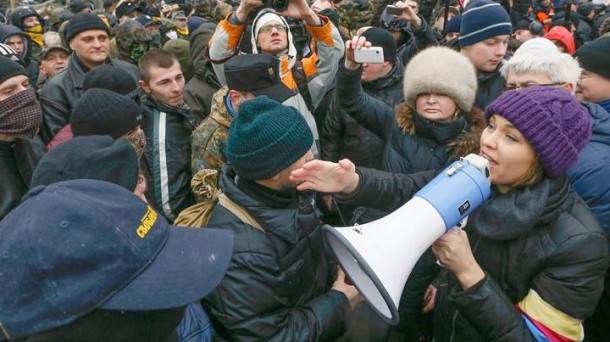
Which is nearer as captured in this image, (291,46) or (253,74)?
(253,74)

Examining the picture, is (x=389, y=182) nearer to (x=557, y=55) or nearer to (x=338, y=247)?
(x=338, y=247)

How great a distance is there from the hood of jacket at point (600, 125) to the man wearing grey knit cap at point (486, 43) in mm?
964

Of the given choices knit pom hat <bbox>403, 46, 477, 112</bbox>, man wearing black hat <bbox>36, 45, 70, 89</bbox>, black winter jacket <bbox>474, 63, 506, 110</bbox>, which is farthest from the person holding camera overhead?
man wearing black hat <bbox>36, 45, 70, 89</bbox>

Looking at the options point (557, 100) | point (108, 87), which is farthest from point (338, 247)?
point (108, 87)

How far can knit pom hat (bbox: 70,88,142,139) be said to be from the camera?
2707 mm

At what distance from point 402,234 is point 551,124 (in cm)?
72

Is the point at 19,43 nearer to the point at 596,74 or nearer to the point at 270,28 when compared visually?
the point at 270,28

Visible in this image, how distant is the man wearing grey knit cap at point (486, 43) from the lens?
145 inches

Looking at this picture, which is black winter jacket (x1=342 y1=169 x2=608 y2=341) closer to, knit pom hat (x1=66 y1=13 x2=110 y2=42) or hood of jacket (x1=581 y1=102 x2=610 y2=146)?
hood of jacket (x1=581 y1=102 x2=610 y2=146)

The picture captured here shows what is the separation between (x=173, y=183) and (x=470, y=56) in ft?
8.01

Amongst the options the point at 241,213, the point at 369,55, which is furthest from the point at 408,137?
the point at 241,213

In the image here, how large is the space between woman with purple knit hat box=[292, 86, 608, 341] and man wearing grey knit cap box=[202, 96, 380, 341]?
14 cm

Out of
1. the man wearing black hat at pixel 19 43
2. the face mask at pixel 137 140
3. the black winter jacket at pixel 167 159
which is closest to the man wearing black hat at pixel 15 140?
the face mask at pixel 137 140

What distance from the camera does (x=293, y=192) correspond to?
2064mm
